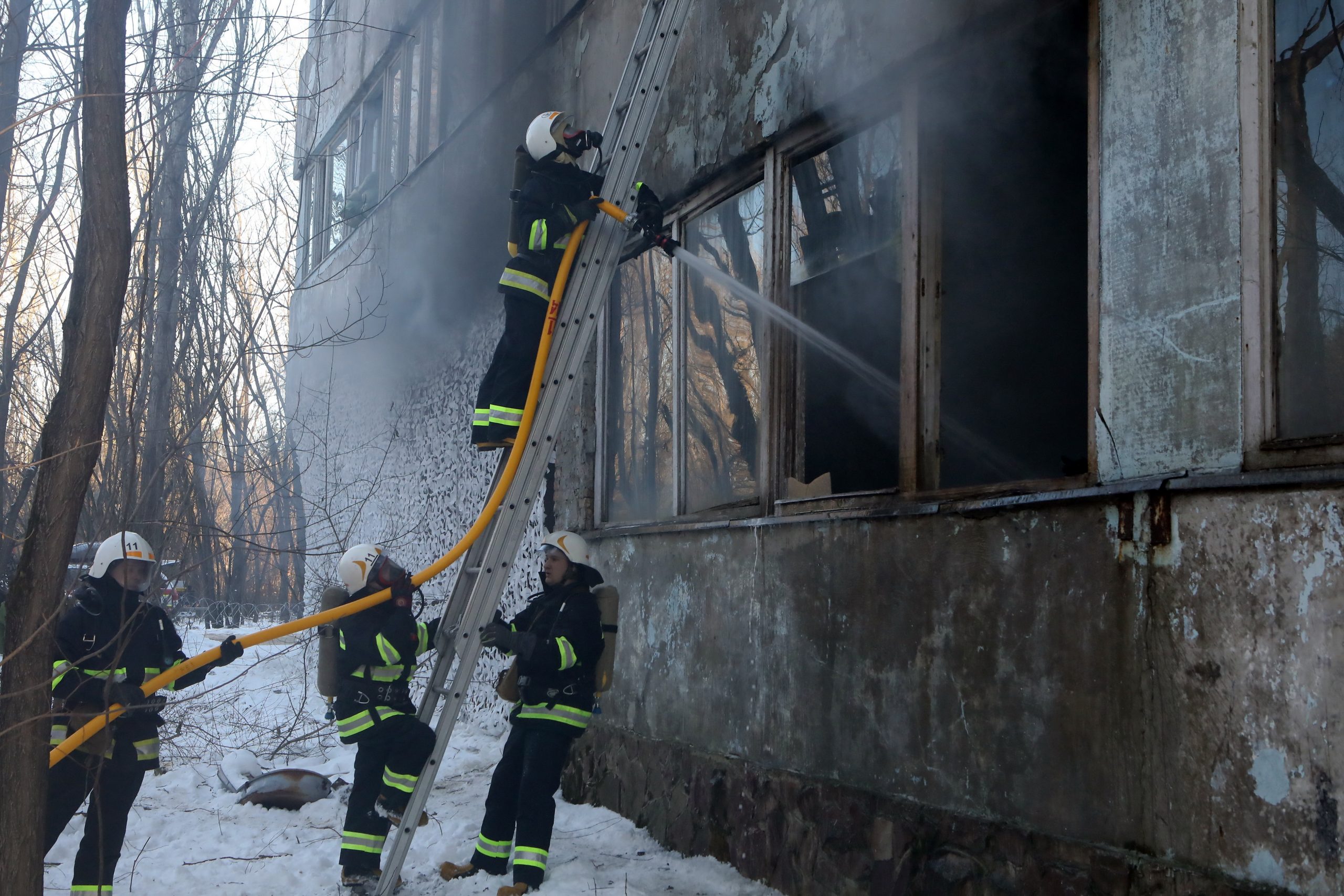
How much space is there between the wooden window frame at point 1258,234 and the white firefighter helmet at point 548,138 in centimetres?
272

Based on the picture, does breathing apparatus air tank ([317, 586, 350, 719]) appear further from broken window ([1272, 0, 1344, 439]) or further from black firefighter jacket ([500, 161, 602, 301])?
broken window ([1272, 0, 1344, 439])

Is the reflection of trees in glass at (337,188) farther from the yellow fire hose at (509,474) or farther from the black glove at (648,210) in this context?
the black glove at (648,210)

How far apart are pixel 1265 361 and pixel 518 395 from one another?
2.96 m

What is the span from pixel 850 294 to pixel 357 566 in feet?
9.29

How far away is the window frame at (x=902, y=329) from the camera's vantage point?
324 cm

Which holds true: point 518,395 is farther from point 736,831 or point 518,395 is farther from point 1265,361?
point 1265,361

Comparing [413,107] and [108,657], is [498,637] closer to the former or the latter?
[108,657]

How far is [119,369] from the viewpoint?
7176 millimetres

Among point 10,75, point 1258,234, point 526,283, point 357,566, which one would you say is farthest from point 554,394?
point 10,75

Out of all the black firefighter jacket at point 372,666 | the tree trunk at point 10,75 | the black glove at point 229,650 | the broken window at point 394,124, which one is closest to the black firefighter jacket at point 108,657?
the black glove at point 229,650

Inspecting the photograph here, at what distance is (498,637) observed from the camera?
452 cm

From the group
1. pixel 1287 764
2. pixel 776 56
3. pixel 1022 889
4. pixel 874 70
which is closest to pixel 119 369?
pixel 776 56

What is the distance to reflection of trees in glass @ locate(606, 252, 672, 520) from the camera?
5930 mm

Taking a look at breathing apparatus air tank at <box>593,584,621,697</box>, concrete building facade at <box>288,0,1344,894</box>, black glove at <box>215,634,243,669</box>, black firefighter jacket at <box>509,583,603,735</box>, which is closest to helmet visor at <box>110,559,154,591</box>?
black glove at <box>215,634,243,669</box>
